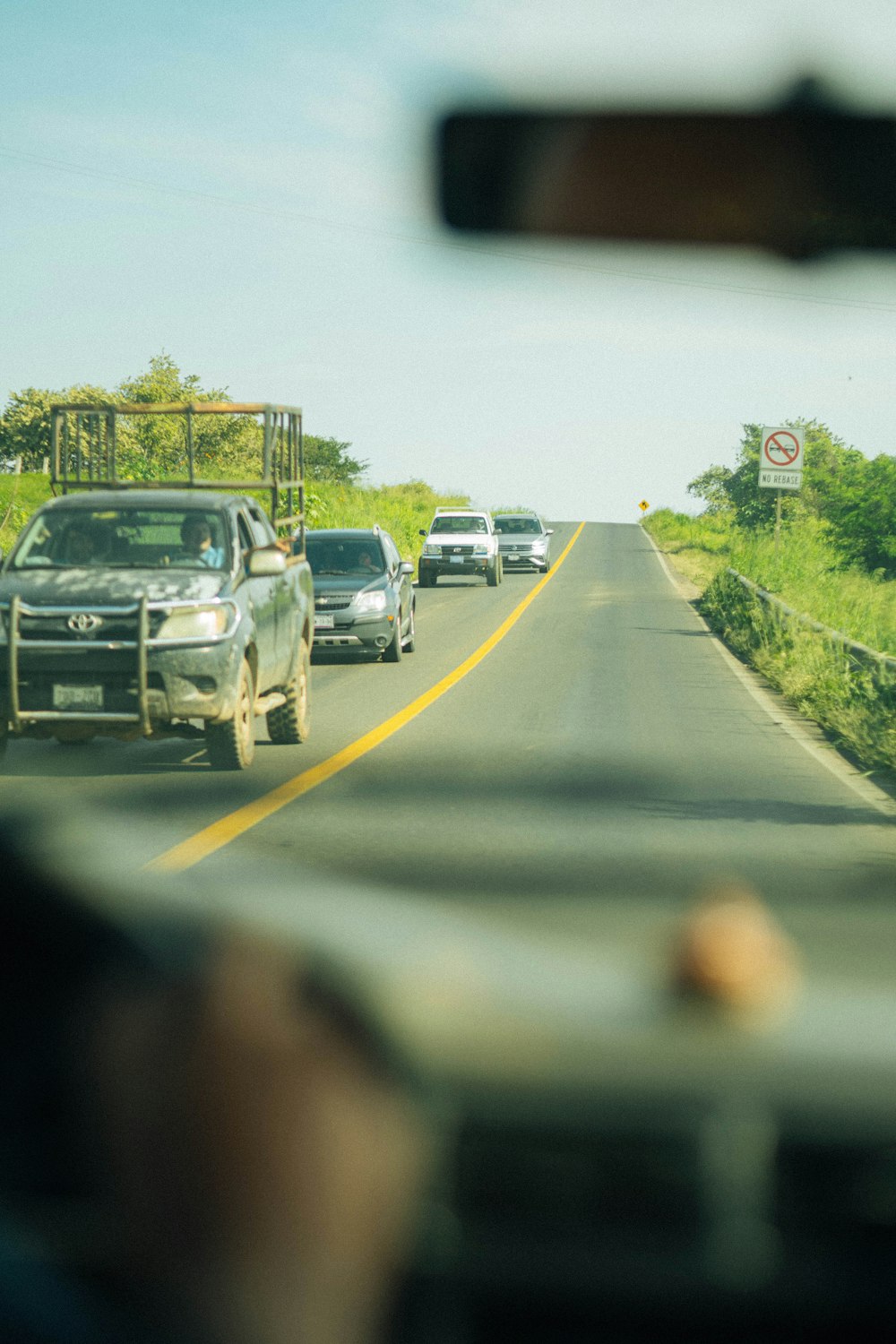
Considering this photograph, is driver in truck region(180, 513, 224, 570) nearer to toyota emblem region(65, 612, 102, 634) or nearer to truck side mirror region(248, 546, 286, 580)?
truck side mirror region(248, 546, 286, 580)

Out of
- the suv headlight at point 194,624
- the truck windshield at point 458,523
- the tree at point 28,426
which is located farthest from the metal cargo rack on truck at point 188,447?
the tree at point 28,426

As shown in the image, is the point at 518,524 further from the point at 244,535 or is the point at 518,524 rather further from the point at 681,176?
the point at 681,176

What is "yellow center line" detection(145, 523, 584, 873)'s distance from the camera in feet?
24.4

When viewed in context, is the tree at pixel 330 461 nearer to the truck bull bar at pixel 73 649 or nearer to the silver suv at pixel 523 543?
the silver suv at pixel 523 543

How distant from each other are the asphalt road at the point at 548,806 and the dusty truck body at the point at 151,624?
0.43 meters

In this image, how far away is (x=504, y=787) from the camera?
9945 mm

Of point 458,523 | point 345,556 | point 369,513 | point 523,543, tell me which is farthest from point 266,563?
point 369,513

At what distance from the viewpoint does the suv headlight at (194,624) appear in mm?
10211

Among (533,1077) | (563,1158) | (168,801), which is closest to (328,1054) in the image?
(533,1077)

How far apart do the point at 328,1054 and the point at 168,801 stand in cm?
606

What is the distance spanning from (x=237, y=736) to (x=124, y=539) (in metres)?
1.78

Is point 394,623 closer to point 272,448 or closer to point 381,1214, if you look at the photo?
point 272,448

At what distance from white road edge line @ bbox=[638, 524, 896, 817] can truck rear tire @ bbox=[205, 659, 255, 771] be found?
14.1ft

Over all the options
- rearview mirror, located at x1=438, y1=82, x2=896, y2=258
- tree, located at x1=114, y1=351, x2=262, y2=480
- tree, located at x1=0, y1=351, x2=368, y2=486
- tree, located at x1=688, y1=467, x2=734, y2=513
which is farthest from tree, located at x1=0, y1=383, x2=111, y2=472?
rearview mirror, located at x1=438, y1=82, x2=896, y2=258
